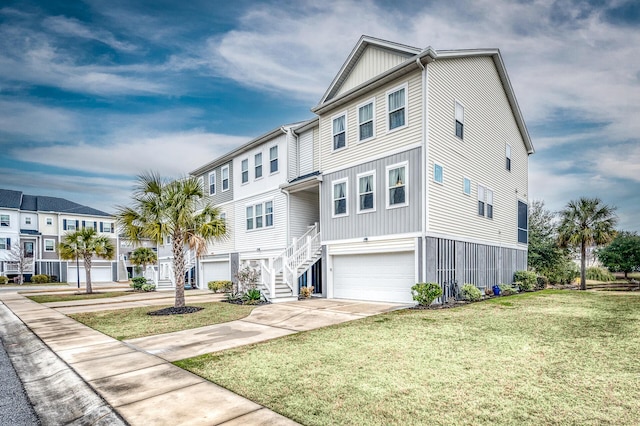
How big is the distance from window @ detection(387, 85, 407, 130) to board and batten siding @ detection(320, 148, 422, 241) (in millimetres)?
1284

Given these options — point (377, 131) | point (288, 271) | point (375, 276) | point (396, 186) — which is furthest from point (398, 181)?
point (288, 271)

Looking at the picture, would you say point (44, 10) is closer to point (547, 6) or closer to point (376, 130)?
point (376, 130)

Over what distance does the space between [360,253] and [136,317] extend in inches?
344

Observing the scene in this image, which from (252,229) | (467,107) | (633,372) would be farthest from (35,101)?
(633,372)

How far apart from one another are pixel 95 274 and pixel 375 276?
48.5 meters

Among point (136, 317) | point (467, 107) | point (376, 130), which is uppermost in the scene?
point (467, 107)

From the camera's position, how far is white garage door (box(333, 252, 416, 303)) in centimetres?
1361

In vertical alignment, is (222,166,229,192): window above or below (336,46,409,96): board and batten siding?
below

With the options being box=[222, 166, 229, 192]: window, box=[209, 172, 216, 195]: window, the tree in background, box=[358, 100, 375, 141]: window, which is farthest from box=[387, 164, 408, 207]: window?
the tree in background

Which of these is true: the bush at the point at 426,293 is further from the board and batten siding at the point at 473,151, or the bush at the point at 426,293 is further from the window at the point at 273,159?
the window at the point at 273,159

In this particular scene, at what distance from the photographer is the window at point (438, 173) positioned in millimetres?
13211

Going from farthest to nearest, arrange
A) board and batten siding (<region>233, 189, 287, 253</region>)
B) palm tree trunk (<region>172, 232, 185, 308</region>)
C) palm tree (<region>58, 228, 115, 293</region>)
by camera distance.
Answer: palm tree (<region>58, 228, 115, 293</region>), board and batten siding (<region>233, 189, 287, 253</region>), palm tree trunk (<region>172, 232, 185, 308</region>)

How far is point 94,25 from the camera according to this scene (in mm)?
15930

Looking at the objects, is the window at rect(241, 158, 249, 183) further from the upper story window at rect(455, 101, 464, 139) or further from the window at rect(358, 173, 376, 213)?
the upper story window at rect(455, 101, 464, 139)
